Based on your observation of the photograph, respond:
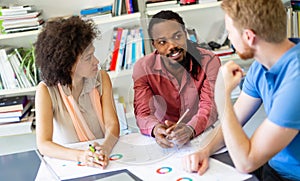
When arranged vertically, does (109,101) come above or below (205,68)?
below

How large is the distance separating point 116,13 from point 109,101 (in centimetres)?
101

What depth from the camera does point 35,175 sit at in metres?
1.38

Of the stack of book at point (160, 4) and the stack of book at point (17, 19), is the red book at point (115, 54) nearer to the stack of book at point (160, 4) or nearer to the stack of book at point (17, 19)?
the stack of book at point (160, 4)

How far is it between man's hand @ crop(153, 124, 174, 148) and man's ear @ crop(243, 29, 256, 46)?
1.44ft

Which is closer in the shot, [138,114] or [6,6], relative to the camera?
[138,114]

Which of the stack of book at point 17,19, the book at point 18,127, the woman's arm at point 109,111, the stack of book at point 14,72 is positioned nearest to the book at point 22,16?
the stack of book at point 17,19

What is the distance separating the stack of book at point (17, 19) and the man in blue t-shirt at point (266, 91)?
1.57 metres

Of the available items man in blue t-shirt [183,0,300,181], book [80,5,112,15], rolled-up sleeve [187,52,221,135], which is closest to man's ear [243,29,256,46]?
man in blue t-shirt [183,0,300,181]

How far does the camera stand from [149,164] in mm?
1280

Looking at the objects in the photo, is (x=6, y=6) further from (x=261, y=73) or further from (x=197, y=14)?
(x=261, y=73)

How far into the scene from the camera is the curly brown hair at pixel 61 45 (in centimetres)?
149

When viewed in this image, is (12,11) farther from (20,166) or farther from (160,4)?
(20,166)

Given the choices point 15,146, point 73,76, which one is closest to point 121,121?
point 73,76

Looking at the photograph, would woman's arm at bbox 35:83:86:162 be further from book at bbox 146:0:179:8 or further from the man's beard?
book at bbox 146:0:179:8
